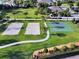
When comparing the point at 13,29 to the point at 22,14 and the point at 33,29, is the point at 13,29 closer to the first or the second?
the point at 33,29

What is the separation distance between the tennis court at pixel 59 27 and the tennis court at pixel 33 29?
3305 mm

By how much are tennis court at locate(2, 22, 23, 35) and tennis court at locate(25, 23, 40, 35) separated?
2334 mm

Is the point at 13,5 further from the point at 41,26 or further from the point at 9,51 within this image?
the point at 9,51

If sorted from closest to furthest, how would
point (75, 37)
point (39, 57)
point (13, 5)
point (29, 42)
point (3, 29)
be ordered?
point (39, 57) < point (29, 42) < point (75, 37) < point (3, 29) < point (13, 5)

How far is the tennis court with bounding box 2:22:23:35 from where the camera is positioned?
49.9m

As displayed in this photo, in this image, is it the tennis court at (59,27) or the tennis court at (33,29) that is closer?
the tennis court at (33,29)

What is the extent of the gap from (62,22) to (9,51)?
25.9m

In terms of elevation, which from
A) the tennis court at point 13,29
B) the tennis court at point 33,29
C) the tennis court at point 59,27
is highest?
the tennis court at point 13,29

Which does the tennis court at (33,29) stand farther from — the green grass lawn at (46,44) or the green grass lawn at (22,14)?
the green grass lawn at (22,14)

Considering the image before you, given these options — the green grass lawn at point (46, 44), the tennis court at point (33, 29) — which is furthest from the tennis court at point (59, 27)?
the tennis court at point (33, 29)

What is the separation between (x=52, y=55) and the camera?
3647cm

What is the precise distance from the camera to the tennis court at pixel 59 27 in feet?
174

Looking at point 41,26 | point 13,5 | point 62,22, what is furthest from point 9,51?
point 13,5

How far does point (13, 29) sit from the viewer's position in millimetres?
53812
